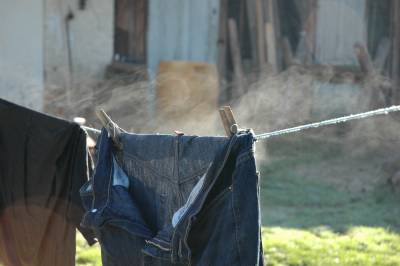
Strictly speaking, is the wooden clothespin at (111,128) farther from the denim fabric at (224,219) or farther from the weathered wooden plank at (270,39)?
the weathered wooden plank at (270,39)

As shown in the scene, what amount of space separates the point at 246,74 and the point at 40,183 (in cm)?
885

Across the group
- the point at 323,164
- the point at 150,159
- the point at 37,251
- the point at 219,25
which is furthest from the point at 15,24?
the point at 150,159

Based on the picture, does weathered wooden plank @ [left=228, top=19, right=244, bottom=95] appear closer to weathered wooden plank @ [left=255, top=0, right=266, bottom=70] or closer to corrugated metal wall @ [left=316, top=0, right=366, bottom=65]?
weathered wooden plank @ [left=255, top=0, right=266, bottom=70]

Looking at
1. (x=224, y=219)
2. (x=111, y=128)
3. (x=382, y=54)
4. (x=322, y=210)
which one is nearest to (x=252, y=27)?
(x=382, y=54)

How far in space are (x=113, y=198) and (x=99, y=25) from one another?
8510 millimetres

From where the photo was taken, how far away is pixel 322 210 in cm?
758

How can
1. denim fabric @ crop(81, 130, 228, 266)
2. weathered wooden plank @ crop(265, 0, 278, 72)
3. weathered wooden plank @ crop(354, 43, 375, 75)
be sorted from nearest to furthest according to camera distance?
denim fabric @ crop(81, 130, 228, 266) < weathered wooden plank @ crop(354, 43, 375, 75) < weathered wooden plank @ crop(265, 0, 278, 72)

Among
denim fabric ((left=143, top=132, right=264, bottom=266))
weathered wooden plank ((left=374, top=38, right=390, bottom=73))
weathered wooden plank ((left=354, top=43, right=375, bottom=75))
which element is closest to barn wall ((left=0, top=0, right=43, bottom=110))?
weathered wooden plank ((left=354, top=43, right=375, bottom=75))

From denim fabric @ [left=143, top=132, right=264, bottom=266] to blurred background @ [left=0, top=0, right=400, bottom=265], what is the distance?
16.5ft

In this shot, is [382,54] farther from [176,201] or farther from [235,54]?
[176,201]

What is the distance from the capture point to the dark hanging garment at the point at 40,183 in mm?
3574

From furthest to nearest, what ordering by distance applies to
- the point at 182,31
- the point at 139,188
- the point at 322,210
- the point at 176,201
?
the point at 182,31, the point at 322,210, the point at 139,188, the point at 176,201

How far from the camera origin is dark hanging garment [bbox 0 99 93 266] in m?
3.57

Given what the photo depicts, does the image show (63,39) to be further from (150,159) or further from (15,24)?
(150,159)
